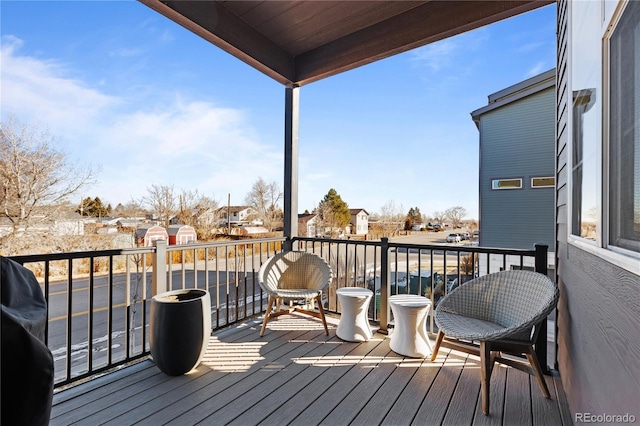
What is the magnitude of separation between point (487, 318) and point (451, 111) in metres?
12.2

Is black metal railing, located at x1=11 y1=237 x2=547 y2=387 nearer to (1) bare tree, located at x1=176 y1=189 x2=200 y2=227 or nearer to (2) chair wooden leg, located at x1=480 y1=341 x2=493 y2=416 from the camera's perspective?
(2) chair wooden leg, located at x1=480 y1=341 x2=493 y2=416

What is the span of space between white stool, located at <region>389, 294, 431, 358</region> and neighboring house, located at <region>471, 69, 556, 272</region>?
5467 millimetres

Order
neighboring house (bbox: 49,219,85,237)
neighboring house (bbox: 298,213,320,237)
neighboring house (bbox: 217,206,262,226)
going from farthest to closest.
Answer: neighboring house (bbox: 217,206,262,226)
neighboring house (bbox: 298,213,320,237)
neighboring house (bbox: 49,219,85,237)

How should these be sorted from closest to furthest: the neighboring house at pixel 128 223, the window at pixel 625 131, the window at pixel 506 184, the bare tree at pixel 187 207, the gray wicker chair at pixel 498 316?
the window at pixel 625 131 → the gray wicker chair at pixel 498 316 → the window at pixel 506 184 → the neighboring house at pixel 128 223 → the bare tree at pixel 187 207

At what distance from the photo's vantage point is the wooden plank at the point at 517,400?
5.76 feet

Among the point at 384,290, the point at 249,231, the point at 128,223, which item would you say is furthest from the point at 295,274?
the point at 128,223

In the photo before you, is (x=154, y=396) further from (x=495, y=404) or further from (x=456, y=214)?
(x=456, y=214)

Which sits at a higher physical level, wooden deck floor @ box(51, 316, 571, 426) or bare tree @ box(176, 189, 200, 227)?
bare tree @ box(176, 189, 200, 227)

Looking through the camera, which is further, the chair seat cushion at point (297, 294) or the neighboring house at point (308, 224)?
the neighboring house at point (308, 224)

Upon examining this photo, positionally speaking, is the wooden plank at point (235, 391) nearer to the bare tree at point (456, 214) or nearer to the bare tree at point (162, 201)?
the bare tree at point (456, 214)

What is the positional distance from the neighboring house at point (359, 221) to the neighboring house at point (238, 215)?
15.6ft

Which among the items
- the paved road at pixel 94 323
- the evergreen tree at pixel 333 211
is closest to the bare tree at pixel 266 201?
the evergreen tree at pixel 333 211

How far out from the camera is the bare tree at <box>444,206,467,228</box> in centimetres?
1264

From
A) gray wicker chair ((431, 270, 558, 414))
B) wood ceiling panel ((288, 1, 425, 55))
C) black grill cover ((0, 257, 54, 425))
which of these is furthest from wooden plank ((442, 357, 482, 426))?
wood ceiling panel ((288, 1, 425, 55))
